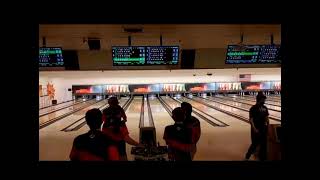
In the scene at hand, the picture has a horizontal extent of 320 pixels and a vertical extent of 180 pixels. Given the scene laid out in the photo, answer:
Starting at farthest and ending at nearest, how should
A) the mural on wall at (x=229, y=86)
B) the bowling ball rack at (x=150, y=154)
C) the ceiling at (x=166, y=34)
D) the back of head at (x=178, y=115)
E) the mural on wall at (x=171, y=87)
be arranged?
the mural on wall at (x=229, y=86), the mural on wall at (x=171, y=87), the ceiling at (x=166, y=34), the back of head at (x=178, y=115), the bowling ball rack at (x=150, y=154)

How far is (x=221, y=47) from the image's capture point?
6875 mm

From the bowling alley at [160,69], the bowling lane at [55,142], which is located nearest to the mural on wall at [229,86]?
the bowling alley at [160,69]

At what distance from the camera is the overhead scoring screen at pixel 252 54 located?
18.4 feet

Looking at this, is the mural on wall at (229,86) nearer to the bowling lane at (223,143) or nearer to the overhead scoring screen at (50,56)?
the bowling lane at (223,143)

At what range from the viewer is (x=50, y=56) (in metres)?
5.48

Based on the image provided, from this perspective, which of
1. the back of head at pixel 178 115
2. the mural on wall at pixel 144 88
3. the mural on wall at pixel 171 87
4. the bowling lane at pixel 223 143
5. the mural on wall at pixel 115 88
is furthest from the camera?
the mural on wall at pixel 171 87

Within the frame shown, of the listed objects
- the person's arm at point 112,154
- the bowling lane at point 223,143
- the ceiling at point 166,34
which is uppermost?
the ceiling at point 166,34

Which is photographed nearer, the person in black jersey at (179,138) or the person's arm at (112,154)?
the person's arm at (112,154)

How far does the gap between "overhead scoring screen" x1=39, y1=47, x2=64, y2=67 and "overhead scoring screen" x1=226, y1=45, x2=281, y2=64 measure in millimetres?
2700

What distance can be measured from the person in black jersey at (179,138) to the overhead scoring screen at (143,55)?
231 centimetres

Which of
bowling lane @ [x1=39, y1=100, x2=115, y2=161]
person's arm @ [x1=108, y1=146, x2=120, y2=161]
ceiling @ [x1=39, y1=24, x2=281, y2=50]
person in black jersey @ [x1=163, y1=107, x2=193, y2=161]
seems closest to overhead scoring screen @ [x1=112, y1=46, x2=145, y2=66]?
ceiling @ [x1=39, y1=24, x2=281, y2=50]

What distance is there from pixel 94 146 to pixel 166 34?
13.0 ft
